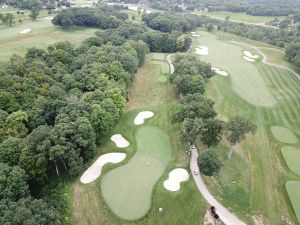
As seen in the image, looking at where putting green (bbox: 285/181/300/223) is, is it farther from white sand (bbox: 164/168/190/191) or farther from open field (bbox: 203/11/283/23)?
open field (bbox: 203/11/283/23)

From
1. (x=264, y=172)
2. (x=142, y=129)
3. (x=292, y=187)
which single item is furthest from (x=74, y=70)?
(x=292, y=187)

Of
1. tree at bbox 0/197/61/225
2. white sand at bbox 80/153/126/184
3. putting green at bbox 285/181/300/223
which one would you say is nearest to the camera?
tree at bbox 0/197/61/225

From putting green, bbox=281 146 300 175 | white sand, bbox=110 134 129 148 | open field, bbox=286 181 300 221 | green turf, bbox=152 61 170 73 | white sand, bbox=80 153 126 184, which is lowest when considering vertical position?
green turf, bbox=152 61 170 73

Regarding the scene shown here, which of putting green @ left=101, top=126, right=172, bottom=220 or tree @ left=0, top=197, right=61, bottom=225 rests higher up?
tree @ left=0, top=197, right=61, bottom=225

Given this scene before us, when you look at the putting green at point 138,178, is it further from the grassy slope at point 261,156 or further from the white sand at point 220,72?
the white sand at point 220,72

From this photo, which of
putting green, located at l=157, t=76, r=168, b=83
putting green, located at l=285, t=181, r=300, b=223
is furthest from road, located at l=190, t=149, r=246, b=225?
putting green, located at l=157, t=76, r=168, b=83

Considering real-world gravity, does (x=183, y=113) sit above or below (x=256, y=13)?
above

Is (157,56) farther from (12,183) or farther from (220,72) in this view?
(12,183)

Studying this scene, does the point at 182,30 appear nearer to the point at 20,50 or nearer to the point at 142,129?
the point at 20,50
